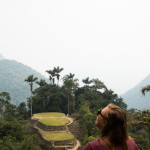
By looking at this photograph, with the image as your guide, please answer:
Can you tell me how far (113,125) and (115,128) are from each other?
0.12 ft

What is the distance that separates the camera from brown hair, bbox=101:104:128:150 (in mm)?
1357

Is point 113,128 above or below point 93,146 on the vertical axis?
above

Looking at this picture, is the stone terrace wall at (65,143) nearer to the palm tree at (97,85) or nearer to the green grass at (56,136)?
the green grass at (56,136)

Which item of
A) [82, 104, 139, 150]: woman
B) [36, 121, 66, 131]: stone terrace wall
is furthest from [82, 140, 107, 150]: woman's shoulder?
[36, 121, 66, 131]: stone terrace wall

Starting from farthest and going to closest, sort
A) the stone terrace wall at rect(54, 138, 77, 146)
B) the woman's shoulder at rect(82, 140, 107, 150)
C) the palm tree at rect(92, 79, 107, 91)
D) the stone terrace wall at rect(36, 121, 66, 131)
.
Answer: the palm tree at rect(92, 79, 107, 91)
the stone terrace wall at rect(36, 121, 66, 131)
the stone terrace wall at rect(54, 138, 77, 146)
the woman's shoulder at rect(82, 140, 107, 150)

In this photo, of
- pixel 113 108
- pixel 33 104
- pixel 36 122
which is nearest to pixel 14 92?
pixel 33 104

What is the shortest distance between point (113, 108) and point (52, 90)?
25.5m

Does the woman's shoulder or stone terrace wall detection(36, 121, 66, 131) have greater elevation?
the woman's shoulder

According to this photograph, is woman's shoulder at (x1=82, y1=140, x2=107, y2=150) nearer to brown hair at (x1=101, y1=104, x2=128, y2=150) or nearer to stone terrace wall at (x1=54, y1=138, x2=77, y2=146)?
brown hair at (x1=101, y1=104, x2=128, y2=150)

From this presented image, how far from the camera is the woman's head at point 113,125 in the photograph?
136 cm

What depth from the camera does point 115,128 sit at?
1.37 meters

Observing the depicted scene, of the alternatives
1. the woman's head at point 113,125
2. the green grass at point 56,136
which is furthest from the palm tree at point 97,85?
the woman's head at point 113,125

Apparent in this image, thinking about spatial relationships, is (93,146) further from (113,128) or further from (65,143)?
(65,143)

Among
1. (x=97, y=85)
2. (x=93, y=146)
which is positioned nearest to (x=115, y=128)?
(x=93, y=146)
